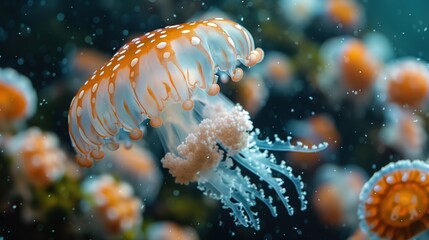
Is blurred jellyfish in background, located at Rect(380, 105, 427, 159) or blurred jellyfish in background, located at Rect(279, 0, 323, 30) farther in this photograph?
blurred jellyfish in background, located at Rect(279, 0, 323, 30)

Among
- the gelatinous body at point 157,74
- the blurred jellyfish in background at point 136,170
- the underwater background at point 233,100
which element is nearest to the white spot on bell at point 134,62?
the gelatinous body at point 157,74

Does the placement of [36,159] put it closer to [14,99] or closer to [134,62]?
[14,99]

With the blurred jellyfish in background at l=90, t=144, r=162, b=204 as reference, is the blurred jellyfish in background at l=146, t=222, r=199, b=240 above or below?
below

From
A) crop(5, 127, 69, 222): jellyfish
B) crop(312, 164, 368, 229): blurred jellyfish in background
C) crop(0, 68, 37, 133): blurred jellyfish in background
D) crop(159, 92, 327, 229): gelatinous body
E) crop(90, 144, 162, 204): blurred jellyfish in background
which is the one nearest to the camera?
crop(159, 92, 327, 229): gelatinous body

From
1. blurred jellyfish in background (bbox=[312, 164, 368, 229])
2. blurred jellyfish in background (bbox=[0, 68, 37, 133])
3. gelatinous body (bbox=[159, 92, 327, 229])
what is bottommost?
blurred jellyfish in background (bbox=[312, 164, 368, 229])

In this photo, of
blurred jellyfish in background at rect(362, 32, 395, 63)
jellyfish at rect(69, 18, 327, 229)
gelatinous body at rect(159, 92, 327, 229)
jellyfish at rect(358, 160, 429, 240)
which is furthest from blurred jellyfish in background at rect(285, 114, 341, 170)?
jellyfish at rect(69, 18, 327, 229)

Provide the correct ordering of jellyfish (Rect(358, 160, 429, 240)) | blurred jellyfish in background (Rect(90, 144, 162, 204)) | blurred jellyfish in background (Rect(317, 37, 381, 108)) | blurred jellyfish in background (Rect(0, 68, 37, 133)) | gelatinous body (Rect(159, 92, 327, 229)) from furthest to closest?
blurred jellyfish in background (Rect(317, 37, 381, 108)) → blurred jellyfish in background (Rect(90, 144, 162, 204)) → blurred jellyfish in background (Rect(0, 68, 37, 133)) → jellyfish (Rect(358, 160, 429, 240)) → gelatinous body (Rect(159, 92, 327, 229))

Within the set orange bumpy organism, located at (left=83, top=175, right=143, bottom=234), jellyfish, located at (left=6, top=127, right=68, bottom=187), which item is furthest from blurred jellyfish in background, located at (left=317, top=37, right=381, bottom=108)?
jellyfish, located at (left=6, top=127, right=68, bottom=187)

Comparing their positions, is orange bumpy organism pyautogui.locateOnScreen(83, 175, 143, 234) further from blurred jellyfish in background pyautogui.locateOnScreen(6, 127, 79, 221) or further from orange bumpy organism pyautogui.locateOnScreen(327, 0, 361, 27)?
orange bumpy organism pyautogui.locateOnScreen(327, 0, 361, 27)
